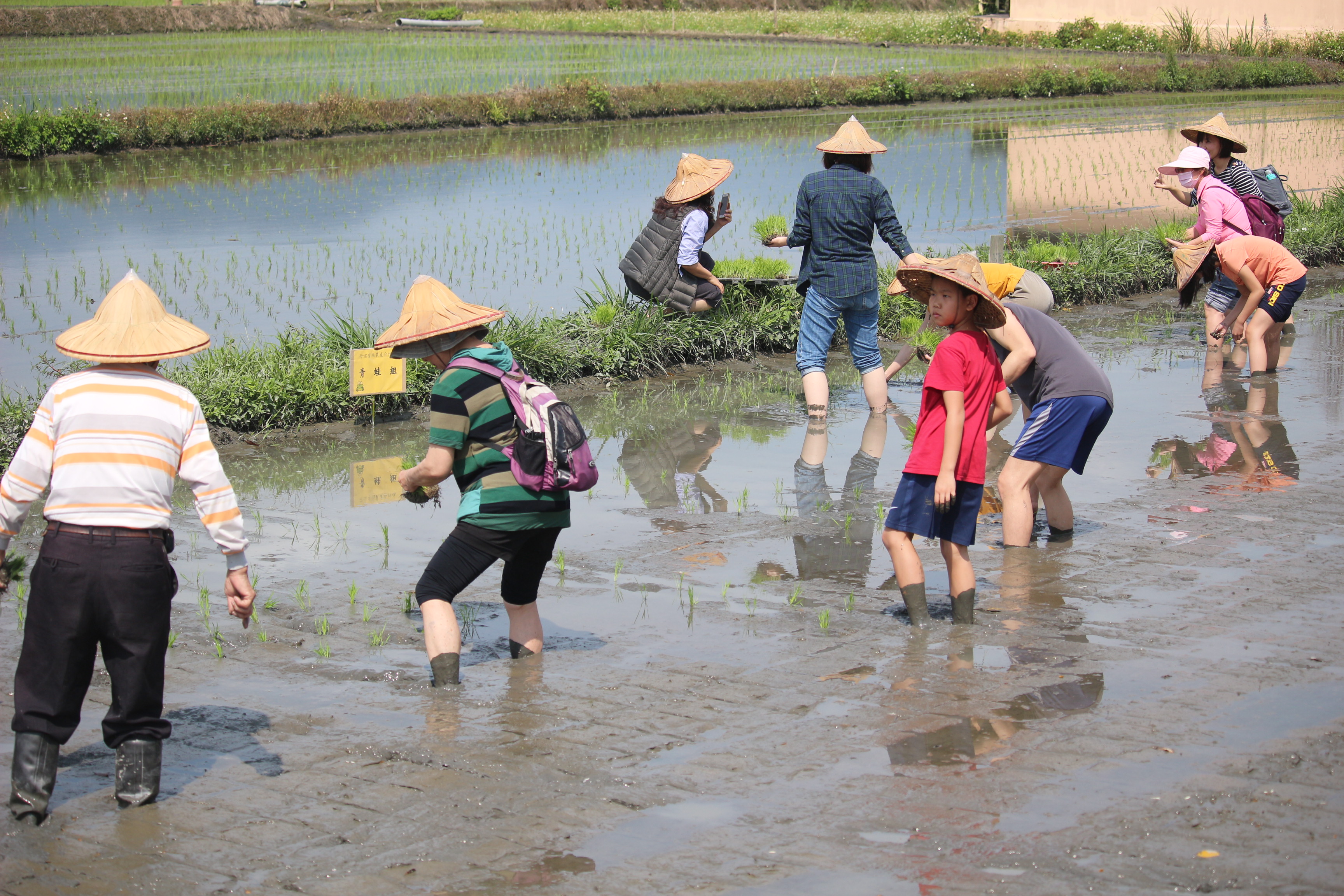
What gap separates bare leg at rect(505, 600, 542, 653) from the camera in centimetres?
466

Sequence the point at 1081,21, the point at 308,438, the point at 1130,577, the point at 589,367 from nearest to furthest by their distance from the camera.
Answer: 1. the point at 1130,577
2. the point at 308,438
3. the point at 589,367
4. the point at 1081,21

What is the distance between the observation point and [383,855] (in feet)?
10.9

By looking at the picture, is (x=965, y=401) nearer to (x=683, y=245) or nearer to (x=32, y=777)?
(x=32, y=777)

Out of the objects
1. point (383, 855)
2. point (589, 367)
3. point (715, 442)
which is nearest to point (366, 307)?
point (589, 367)

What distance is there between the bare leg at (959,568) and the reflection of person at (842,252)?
318 centimetres

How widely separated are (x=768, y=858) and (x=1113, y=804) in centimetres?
95

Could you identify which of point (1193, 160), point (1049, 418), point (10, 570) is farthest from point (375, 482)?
point (1193, 160)

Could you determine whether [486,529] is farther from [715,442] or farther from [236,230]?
[236,230]

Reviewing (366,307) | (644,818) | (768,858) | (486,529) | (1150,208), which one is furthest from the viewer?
(1150,208)

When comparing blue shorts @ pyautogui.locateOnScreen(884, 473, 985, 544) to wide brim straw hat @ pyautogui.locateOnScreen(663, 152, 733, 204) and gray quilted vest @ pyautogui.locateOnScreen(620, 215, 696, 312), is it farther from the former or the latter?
gray quilted vest @ pyautogui.locateOnScreen(620, 215, 696, 312)

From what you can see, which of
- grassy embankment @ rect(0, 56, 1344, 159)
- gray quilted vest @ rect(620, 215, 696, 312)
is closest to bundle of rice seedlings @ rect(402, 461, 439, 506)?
gray quilted vest @ rect(620, 215, 696, 312)

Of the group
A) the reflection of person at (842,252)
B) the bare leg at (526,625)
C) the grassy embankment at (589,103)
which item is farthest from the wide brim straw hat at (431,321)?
the grassy embankment at (589,103)

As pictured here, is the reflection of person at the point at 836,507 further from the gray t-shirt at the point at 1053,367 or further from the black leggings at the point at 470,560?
the black leggings at the point at 470,560

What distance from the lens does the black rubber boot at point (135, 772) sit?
11.8 ft
